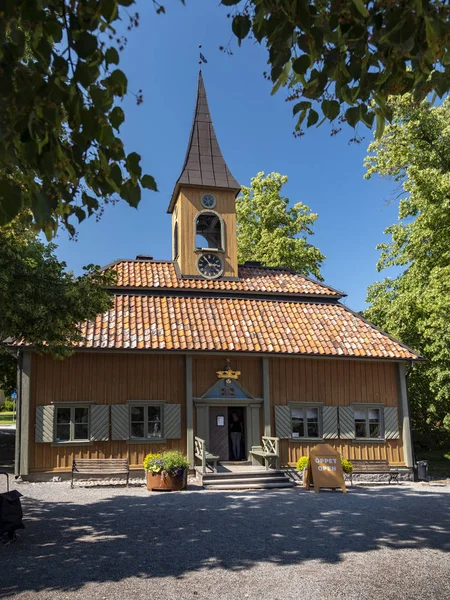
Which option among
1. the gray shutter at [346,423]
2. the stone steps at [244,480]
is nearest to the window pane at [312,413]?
the gray shutter at [346,423]

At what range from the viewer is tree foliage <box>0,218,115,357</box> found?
9.52 meters

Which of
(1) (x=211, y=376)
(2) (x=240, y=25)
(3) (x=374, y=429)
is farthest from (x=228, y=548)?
(3) (x=374, y=429)

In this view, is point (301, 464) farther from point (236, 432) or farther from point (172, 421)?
point (172, 421)

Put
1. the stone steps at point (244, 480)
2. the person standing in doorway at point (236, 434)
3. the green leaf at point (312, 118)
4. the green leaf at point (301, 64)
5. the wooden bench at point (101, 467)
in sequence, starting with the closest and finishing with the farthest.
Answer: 1. the green leaf at point (301, 64)
2. the green leaf at point (312, 118)
3. the wooden bench at point (101, 467)
4. the stone steps at point (244, 480)
5. the person standing in doorway at point (236, 434)

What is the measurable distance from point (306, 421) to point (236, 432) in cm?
222

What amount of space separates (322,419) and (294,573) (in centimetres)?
1059

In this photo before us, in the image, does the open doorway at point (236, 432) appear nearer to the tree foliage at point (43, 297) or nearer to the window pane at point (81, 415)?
the window pane at point (81, 415)

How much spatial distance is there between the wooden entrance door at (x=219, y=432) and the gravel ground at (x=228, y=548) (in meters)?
3.81

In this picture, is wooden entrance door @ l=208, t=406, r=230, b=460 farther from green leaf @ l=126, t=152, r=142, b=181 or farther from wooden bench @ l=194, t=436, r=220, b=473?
green leaf @ l=126, t=152, r=142, b=181

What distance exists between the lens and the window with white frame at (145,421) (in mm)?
16312

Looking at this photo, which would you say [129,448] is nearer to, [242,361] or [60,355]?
[242,361]

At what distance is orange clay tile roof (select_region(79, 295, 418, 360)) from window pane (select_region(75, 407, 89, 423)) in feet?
6.37

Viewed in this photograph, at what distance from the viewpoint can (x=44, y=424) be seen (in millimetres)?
15516

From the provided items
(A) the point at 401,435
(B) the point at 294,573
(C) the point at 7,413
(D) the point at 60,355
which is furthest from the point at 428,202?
(C) the point at 7,413
